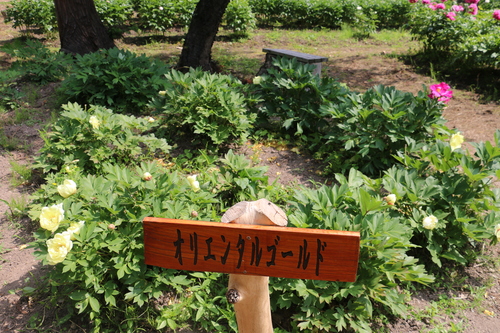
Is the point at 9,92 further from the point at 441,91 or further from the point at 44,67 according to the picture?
the point at 441,91

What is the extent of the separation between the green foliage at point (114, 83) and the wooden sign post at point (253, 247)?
11.6ft

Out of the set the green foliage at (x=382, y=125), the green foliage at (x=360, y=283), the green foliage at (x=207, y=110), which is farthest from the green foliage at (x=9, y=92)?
the green foliage at (x=360, y=283)

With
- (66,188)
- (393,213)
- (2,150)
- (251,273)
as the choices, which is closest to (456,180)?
(393,213)

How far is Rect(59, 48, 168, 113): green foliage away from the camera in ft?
15.6

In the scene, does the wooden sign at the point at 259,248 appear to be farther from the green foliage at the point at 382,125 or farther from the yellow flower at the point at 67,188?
the green foliage at the point at 382,125

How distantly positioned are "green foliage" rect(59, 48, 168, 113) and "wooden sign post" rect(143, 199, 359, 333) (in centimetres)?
354

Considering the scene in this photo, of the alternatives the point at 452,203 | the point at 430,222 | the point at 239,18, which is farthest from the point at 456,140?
the point at 239,18

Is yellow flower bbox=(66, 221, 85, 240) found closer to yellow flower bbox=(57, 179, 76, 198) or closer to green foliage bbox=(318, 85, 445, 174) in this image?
yellow flower bbox=(57, 179, 76, 198)

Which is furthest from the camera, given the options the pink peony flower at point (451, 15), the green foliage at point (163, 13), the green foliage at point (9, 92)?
the green foliage at point (163, 13)

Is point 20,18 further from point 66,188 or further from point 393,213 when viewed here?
point 393,213

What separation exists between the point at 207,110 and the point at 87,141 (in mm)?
1145

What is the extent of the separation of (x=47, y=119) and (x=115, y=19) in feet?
19.0

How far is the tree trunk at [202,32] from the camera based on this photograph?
5.66 metres

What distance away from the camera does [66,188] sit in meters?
2.35
